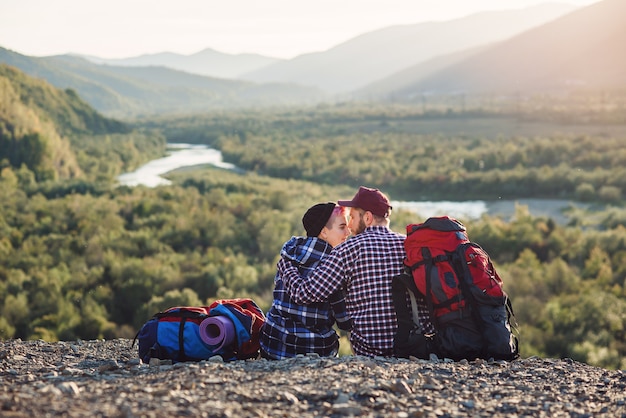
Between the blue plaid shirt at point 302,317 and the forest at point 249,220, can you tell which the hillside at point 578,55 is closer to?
the forest at point 249,220

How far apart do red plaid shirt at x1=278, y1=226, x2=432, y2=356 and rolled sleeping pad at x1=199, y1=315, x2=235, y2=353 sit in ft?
2.27

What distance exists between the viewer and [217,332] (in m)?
5.82

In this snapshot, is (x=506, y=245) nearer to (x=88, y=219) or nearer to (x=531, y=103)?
(x=88, y=219)

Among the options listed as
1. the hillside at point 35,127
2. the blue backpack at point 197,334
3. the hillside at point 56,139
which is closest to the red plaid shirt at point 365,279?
the blue backpack at point 197,334

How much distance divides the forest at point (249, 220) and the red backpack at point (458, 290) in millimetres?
12246

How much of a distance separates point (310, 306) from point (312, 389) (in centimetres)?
122

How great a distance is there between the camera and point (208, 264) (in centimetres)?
3061

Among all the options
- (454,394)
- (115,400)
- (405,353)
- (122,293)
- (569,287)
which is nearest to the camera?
(115,400)

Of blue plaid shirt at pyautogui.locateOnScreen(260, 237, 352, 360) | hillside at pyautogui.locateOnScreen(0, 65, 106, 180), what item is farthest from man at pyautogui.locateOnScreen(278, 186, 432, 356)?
hillside at pyautogui.locateOnScreen(0, 65, 106, 180)

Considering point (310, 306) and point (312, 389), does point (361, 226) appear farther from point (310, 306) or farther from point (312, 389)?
A: point (312, 389)

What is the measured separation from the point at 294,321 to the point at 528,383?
6.29 ft

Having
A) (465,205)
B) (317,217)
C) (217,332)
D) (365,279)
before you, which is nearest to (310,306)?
(365,279)

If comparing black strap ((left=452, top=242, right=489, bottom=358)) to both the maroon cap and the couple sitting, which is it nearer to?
the couple sitting

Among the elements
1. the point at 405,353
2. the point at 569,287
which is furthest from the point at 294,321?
the point at 569,287
